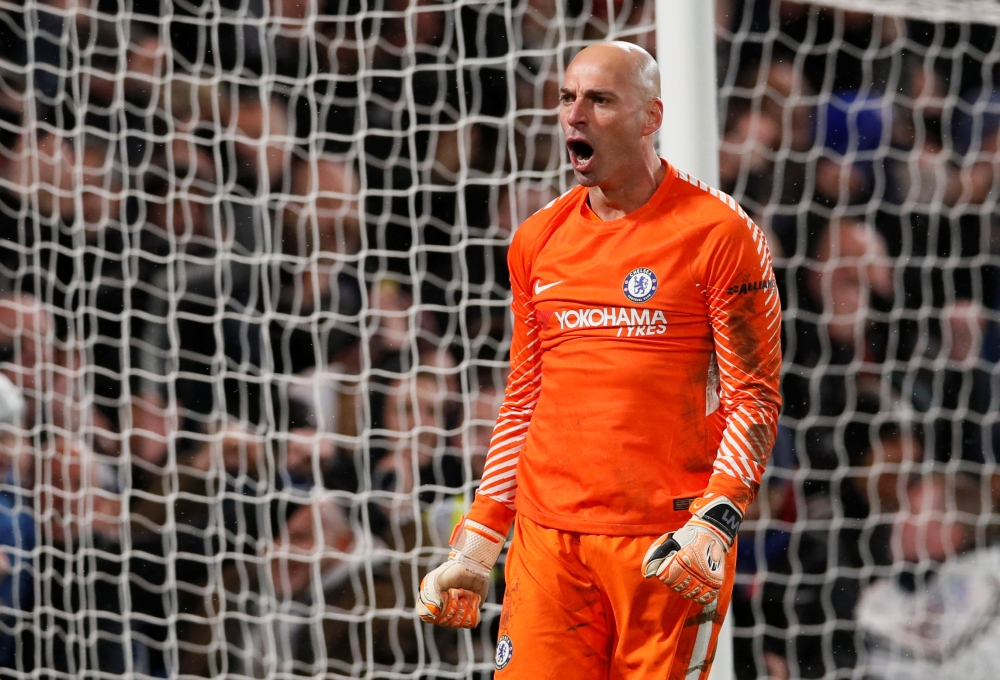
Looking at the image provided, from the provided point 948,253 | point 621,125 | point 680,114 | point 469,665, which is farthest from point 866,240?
point 621,125

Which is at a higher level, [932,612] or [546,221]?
[546,221]

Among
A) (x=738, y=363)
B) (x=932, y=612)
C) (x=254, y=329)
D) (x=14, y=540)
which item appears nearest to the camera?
(x=738, y=363)

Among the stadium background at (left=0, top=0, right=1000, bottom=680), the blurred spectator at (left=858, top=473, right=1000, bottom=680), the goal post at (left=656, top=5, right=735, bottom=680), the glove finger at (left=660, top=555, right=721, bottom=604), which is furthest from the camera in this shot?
the stadium background at (left=0, top=0, right=1000, bottom=680)

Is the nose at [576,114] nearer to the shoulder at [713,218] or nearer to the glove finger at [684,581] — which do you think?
the shoulder at [713,218]

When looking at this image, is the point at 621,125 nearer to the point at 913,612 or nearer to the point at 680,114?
the point at 680,114

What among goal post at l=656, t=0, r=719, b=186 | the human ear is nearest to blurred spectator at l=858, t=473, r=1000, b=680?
goal post at l=656, t=0, r=719, b=186

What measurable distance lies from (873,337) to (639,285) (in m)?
2.11

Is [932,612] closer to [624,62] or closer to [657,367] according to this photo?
[657,367]

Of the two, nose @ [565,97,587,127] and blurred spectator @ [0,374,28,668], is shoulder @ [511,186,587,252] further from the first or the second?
blurred spectator @ [0,374,28,668]

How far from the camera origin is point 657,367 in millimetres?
1638

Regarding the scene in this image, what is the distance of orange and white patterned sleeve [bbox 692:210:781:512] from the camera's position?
1.57 metres

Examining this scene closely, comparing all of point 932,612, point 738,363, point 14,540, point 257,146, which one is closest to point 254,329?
point 257,146

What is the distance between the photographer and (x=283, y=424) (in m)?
3.59

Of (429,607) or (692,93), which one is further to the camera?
(692,93)
